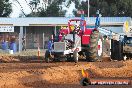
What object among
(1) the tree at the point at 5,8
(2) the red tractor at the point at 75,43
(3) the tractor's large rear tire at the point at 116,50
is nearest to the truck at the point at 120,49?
(3) the tractor's large rear tire at the point at 116,50

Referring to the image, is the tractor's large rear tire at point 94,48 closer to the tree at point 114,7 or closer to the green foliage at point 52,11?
the tree at point 114,7

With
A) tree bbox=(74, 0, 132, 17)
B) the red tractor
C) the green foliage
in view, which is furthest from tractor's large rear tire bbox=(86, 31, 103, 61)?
the green foliage

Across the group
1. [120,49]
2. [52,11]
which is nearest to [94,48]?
[120,49]

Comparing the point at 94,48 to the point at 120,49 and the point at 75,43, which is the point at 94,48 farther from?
the point at 120,49

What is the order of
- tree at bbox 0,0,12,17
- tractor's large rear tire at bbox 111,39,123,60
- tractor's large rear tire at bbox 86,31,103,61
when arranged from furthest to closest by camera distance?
tree at bbox 0,0,12,17 → tractor's large rear tire at bbox 111,39,123,60 → tractor's large rear tire at bbox 86,31,103,61

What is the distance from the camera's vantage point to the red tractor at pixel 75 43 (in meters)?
27.6

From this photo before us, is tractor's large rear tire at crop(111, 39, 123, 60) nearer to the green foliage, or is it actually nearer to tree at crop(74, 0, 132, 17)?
tree at crop(74, 0, 132, 17)

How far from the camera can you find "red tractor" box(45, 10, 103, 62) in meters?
27.6

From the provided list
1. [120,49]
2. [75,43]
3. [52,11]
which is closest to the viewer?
[75,43]

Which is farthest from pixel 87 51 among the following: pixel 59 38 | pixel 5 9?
pixel 5 9

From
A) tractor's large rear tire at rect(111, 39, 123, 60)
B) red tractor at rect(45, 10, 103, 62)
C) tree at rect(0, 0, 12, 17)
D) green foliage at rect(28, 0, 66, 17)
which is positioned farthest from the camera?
green foliage at rect(28, 0, 66, 17)

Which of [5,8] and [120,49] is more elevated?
[5,8]

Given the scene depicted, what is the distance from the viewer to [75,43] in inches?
1093

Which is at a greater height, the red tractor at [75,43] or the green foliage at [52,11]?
the green foliage at [52,11]
